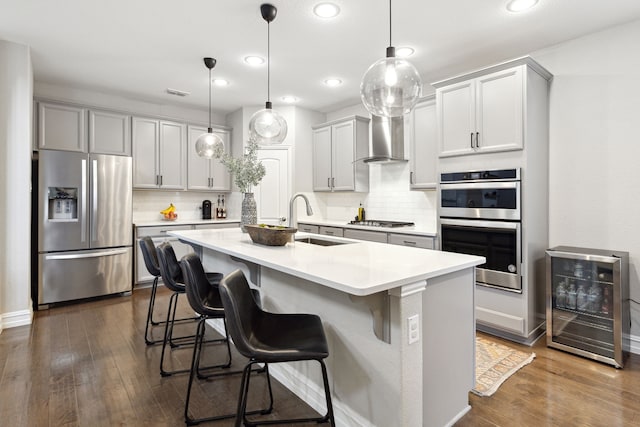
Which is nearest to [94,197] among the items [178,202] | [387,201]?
[178,202]

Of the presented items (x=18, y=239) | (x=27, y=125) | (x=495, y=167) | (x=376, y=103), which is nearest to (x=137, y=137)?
(x=27, y=125)

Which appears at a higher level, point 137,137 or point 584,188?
point 137,137

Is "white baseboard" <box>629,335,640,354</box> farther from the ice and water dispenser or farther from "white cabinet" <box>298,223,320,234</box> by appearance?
the ice and water dispenser

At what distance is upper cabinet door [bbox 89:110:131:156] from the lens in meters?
4.66

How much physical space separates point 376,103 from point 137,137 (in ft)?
14.3

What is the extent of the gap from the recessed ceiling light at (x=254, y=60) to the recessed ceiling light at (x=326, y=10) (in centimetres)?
110

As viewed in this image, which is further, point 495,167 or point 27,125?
point 27,125

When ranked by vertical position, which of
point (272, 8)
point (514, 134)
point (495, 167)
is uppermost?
point (272, 8)

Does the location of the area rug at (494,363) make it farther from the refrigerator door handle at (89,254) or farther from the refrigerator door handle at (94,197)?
the refrigerator door handle at (94,197)

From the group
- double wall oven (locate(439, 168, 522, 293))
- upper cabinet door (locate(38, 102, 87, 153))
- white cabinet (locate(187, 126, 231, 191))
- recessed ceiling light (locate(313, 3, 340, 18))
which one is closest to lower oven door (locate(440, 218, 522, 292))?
double wall oven (locate(439, 168, 522, 293))

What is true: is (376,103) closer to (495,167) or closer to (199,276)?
(199,276)

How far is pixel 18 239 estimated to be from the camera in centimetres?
346

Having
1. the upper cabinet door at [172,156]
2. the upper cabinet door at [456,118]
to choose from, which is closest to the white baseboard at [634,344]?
the upper cabinet door at [456,118]

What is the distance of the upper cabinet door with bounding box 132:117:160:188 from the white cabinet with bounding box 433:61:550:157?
13.1 ft
